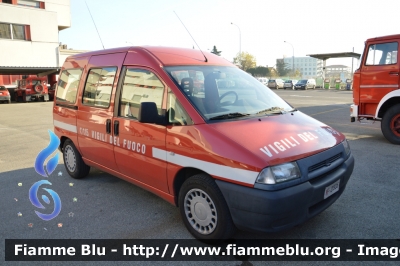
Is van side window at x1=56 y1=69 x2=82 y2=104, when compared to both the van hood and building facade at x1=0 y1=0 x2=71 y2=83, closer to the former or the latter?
the van hood

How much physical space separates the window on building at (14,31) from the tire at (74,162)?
→ 1002 inches

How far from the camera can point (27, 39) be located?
26844mm

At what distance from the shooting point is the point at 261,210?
2.63 meters

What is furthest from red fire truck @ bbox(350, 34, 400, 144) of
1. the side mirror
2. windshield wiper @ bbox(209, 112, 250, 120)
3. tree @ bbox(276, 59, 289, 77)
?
tree @ bbox(276, 59, 289, 77)

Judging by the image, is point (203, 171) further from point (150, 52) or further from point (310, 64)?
point (310, 64)

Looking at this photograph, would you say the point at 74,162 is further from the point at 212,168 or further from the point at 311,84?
the point at 311,84

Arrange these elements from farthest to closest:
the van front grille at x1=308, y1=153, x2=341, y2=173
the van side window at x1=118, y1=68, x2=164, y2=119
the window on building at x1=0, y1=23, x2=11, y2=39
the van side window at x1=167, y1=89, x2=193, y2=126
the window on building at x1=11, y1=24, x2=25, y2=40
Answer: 1. the window on building at x1=11, y1=24, x2=25, y2=40
2. the window on building at x1=0, y1=23, x2=11, y2=39
3. the van side window at x1=118, y1=68, x2=164, y2=119
4. the van side window at x1=167, y1=89, x2=193, y2=126
5. the van front grille at x1=308, y1=153, x2=341, y2=173

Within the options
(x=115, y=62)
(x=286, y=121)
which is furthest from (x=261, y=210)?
(x=115, y=62)

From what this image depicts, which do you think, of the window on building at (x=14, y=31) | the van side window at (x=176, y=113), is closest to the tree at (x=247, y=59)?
the window on building at (x=14, y=31)

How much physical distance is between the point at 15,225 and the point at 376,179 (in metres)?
5.02

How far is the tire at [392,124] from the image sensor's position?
23.2ft

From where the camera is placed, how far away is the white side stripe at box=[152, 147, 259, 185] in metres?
2.69

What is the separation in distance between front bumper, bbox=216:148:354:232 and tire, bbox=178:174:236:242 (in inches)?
3.8

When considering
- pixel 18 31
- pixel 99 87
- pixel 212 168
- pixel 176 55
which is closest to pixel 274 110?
pixel 212 168
